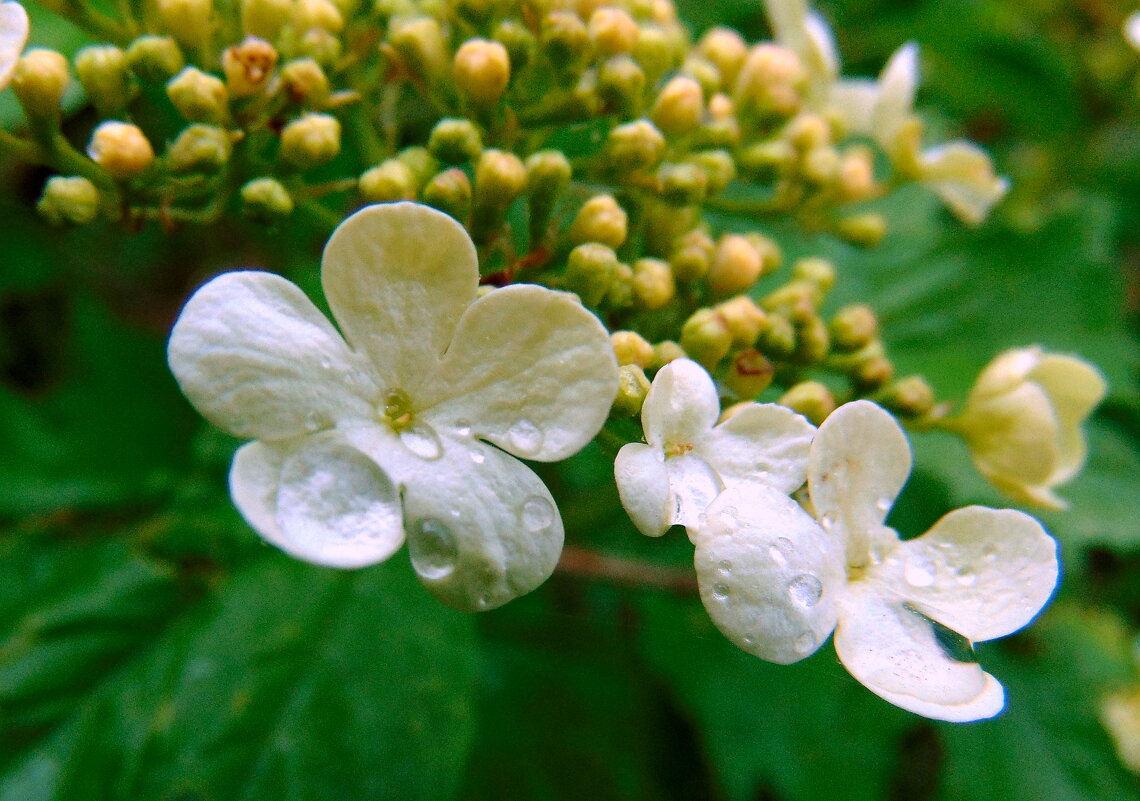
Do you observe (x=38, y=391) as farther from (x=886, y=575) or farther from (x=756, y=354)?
(x=886, y=575)

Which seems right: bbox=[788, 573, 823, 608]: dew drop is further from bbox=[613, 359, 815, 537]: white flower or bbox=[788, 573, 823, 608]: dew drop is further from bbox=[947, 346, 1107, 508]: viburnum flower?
bbox=[947, 346, 1107, 508]: viburnum flower

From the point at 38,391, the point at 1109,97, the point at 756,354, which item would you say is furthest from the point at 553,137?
the point at 1109,97

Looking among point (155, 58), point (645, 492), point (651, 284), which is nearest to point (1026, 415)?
point (651, 284)

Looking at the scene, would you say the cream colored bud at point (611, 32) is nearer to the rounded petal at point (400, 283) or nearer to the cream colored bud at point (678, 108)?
the cream colored bud at point (678, 108)

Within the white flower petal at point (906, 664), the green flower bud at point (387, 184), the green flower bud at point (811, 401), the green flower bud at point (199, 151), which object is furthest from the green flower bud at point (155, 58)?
the white flower petal at point (906, 664)

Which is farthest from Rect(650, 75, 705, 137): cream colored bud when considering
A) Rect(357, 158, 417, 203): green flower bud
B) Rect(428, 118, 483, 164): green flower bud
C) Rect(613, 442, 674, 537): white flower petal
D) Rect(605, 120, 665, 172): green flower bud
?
Rect(613, 442, 674, 537): white flower petal

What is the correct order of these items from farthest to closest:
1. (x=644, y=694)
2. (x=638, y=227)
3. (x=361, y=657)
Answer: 1. (x=644, y=694)
2. (x=361, y=657)
3. (x=638, y=227)

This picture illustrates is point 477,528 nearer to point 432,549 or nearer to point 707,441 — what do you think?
point 432,549
